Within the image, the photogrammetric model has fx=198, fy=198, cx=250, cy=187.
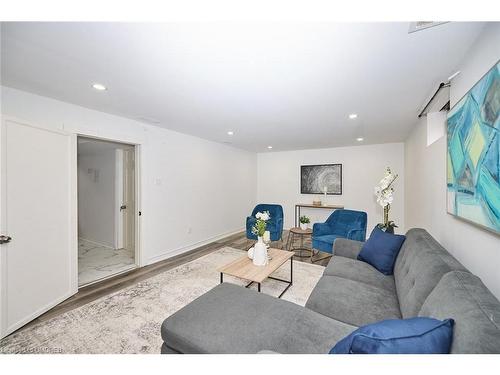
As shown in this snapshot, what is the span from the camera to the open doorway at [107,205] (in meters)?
3.68

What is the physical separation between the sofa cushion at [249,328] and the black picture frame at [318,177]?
14.2 feet

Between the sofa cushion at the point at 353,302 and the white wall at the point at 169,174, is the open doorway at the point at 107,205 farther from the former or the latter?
the sofa cushion at the point at 353,302

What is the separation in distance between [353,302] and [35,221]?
2.97 metres

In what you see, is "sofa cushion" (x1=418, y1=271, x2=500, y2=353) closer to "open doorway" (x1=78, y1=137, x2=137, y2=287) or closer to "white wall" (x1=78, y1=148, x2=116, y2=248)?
"open doorway" (x1=78, y1=137, x2=137, y2=287)

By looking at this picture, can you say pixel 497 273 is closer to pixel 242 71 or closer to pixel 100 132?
pixel 242 71

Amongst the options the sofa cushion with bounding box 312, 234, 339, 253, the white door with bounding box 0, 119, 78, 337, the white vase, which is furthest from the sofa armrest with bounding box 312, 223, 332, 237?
the white door with bounding box 0, 119, 78, 337

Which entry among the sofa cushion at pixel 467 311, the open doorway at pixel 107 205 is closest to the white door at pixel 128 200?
the open doorway at pixel 107 205

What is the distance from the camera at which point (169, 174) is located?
360 centimetres

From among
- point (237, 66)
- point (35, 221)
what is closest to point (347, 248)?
point (237, 66)

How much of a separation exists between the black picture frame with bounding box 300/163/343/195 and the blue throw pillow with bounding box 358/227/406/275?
10.3 feet

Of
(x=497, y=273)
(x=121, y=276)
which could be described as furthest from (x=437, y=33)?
(x=121, y=276)

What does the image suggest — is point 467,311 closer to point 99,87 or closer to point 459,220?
point 459,220

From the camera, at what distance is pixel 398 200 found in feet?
14.9
